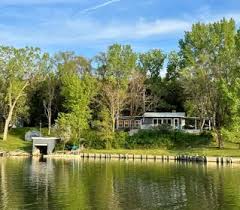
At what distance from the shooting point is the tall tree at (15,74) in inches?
3935

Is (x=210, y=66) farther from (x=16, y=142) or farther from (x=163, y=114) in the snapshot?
(x=16, y=142)

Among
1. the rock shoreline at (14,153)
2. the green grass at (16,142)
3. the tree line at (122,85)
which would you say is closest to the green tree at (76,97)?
the tree line at (122,85)

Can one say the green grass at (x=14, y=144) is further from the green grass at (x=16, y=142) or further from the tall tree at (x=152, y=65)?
the tall tree at (x=152, y=65)

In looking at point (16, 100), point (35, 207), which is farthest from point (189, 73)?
point (35, 207)

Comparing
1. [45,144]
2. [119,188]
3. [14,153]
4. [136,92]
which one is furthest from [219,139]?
[119,188]

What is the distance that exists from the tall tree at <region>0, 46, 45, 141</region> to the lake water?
36.8 m

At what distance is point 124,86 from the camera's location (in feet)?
346

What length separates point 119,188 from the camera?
147 feet

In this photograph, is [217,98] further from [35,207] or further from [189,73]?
[35,207]

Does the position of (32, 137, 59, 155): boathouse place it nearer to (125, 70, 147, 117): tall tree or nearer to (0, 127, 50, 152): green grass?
(0, 127, 50, 152): green grass

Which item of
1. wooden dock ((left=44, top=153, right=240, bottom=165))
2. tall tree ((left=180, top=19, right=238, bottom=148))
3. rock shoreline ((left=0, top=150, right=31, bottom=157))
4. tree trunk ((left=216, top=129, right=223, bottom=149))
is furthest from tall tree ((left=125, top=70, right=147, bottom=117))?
rock shoreline ((left=0, top=150, right=31, bottom=157))

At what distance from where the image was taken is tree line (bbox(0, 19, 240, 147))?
91.1 meters

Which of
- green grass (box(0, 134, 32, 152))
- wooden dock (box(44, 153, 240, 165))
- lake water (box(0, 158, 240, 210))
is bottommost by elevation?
lake water (box(0, 158, 240, 210))

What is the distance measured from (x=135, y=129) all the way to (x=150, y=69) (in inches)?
835
